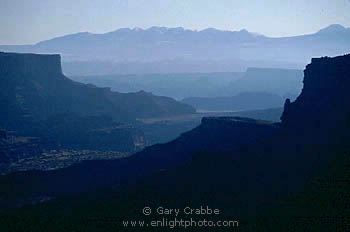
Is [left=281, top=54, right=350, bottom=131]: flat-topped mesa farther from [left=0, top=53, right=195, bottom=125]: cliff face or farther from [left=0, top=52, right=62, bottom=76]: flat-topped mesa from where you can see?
[left=0, top=52, right=62, bottom=76]: flat-topped mesa

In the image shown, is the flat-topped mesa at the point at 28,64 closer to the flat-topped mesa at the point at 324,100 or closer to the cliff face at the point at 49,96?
the cliff face at the point at 49,96

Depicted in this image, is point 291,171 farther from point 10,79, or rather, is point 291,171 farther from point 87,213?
point 10,79

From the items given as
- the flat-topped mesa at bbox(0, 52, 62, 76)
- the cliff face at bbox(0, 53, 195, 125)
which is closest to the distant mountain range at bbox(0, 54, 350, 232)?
the cliff face at bbox(0, 53, 195, 125)

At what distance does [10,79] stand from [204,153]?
102501mm

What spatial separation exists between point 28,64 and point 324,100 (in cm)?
11340

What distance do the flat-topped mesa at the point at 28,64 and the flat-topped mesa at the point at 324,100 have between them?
346ft

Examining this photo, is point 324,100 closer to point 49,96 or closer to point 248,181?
point 248,181

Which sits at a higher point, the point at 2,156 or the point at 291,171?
the point at 291,171

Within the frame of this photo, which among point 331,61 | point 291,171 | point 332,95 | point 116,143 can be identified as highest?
point 331,61

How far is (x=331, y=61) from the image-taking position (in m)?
52.7

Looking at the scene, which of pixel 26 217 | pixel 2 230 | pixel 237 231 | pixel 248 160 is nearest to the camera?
pixel 237 231

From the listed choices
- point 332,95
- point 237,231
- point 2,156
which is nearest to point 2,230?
point 237,231

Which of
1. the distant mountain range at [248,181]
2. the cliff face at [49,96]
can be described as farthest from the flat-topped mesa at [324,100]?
the cliff face at [49,96]

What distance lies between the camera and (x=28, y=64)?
468 ft
